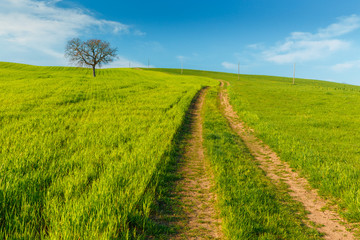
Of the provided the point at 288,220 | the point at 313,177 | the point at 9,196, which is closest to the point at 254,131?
the point at 313,177

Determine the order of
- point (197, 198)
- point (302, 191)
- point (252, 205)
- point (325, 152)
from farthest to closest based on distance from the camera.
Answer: point (325, 152) → point (302, 191) → point (197, 198) → point (252, 205)

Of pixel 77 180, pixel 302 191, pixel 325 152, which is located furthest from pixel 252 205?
pixel 325 152

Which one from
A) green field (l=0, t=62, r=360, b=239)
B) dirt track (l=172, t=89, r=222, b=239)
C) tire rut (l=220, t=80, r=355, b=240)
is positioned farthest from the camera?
tire rut (l=220, t=80, r=355, b=240)

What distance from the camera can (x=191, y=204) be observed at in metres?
4.31

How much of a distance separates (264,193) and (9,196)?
18.3 ft

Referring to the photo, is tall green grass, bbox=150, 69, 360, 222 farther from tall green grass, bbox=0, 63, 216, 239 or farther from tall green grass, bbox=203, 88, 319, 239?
tall green grass, bbox=0, 63, 216, 239

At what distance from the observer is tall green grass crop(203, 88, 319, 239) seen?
3.49 meters

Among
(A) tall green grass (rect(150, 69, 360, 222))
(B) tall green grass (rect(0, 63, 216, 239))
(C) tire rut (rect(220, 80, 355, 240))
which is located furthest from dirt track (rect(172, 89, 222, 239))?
(A) tall green grass (rect(150, 69, 360, 222))

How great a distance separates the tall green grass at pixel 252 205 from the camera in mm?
3494

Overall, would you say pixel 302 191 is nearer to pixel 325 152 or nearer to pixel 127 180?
pixel 325 152

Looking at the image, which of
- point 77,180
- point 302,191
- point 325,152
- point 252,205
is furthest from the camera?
point 325,152

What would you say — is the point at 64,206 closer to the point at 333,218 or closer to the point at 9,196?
the point at 9,196

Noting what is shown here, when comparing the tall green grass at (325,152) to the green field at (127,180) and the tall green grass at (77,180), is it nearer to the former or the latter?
the green field at (127,180)

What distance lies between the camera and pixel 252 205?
4.20 metres
